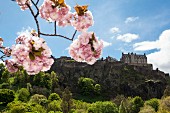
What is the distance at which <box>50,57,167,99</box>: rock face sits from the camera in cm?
12275

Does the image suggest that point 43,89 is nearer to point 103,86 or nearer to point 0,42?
point 103,86

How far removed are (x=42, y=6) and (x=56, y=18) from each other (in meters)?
0.36

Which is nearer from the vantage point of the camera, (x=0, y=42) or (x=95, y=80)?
(x=0, y=42)

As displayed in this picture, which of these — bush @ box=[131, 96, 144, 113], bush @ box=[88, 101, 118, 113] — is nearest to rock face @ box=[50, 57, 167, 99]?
bush @ box=[131, 96, 144, 113]

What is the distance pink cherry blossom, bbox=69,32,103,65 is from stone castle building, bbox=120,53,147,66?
14732 centimetres

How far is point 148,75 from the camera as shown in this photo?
131 metres

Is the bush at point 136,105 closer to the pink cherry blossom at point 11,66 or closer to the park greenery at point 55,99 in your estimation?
the park greenery at point 55,99

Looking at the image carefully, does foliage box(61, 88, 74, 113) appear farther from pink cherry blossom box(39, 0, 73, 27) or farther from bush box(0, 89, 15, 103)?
pink cherry blossom box(39, 0, 73, 27)

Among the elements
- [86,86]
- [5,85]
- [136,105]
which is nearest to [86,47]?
[136,105]

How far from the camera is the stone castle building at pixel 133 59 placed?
5989 inches

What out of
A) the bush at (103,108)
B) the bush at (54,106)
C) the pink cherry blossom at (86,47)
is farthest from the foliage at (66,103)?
the pink cherry blossom at (86,47)

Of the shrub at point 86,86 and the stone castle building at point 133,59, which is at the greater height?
the stone castle building at point 133,59

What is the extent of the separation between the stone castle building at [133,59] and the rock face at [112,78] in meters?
21.8

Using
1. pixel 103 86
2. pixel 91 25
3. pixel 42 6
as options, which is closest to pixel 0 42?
pixel 42 6
